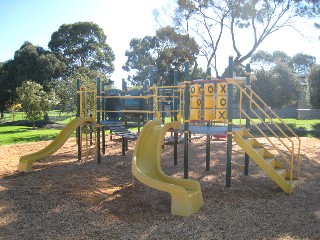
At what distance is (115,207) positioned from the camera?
19.7ft

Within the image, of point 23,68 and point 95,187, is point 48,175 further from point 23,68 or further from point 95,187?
point 23,68

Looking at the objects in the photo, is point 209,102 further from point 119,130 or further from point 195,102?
point 119,130

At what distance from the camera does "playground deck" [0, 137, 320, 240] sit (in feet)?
15.8

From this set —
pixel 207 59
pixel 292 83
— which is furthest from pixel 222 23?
pixel 292 83

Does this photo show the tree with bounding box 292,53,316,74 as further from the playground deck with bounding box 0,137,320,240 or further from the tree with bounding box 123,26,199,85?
the playground deck with bounding box 0,137,320,240

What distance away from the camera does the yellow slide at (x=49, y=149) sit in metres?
9.09

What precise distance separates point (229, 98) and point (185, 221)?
2.97 m

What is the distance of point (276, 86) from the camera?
97.3 feet

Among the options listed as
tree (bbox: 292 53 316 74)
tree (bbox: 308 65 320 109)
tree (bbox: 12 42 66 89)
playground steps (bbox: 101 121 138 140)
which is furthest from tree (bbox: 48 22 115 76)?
tree (bbox: 292 53 316 74)

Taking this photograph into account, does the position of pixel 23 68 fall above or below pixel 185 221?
above

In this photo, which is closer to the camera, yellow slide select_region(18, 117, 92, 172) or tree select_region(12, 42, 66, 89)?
yellow slide select_region(18, 117, 92, 172)

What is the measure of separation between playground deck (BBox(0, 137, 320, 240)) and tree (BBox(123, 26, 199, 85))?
2077 cm

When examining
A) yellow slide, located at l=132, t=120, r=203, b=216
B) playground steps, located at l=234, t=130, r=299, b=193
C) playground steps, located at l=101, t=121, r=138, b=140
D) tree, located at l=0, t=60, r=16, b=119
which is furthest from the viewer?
tree, located at l=0, t=60, r=16, b=119

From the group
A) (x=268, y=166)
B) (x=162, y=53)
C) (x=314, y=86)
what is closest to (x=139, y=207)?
(x=268, y=166)
